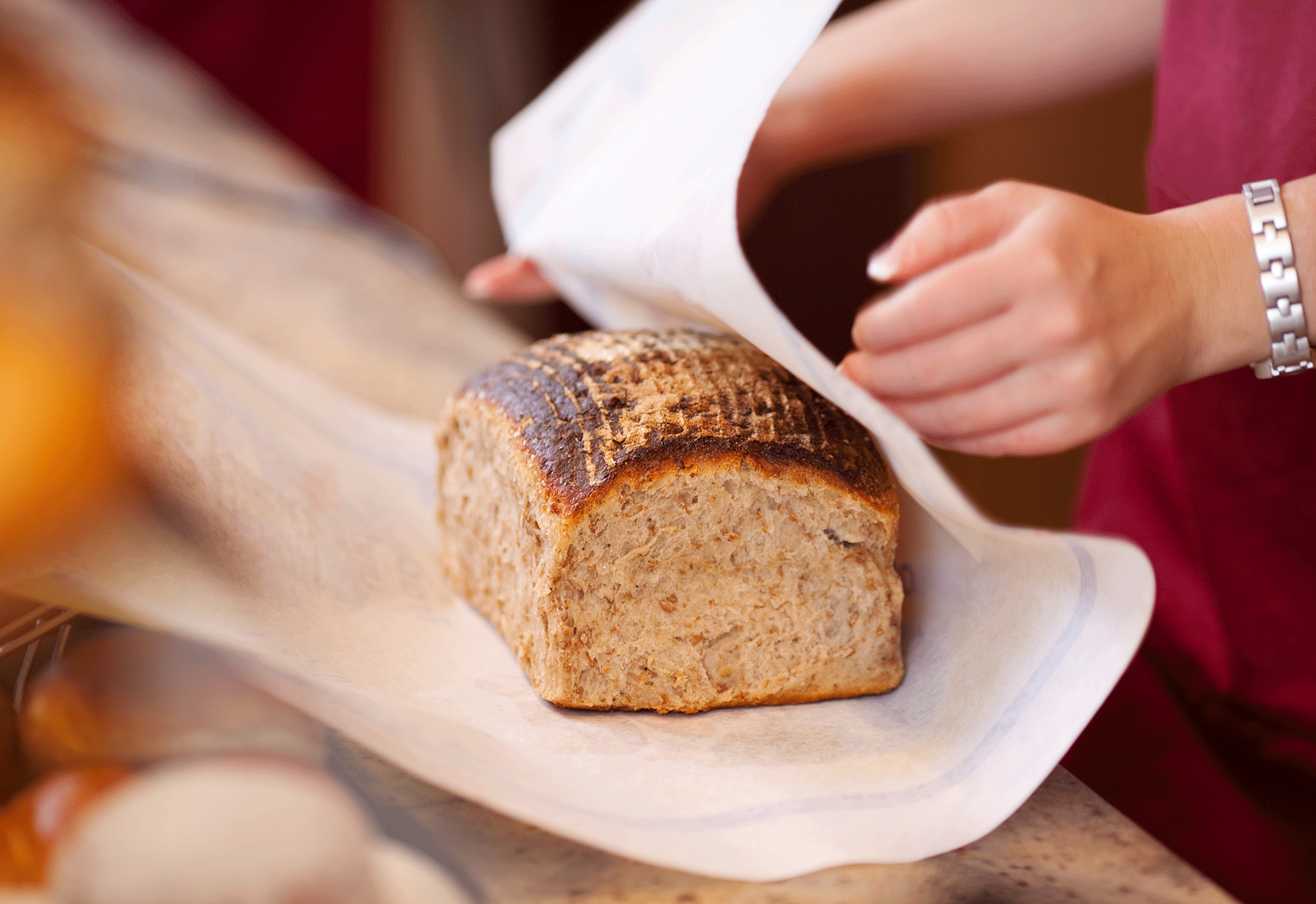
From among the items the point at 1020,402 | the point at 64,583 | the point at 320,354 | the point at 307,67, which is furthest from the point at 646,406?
the point at 307,67

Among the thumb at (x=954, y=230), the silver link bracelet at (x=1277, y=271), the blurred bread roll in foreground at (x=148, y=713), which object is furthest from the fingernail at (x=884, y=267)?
the blurred bread roll in foreground at (x=148, y=713)

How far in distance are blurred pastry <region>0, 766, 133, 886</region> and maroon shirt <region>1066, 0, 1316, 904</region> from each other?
2.23 ft

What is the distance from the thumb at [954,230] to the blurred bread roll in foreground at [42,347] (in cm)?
42

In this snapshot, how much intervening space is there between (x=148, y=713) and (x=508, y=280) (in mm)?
840

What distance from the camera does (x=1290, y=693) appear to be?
80cm

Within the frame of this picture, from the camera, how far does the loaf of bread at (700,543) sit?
0.66 meters

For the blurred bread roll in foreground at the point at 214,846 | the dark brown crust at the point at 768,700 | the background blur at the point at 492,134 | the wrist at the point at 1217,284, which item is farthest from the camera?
the background blur at the point at 492,134

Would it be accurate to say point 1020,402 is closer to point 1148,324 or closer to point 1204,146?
point 1148,324

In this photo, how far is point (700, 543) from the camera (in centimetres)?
67

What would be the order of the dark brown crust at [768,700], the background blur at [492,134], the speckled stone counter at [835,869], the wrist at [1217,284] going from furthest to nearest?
the background blur at [492,134], the dark brown crust at [768,700], the wrist at [1217,284], the speckled stone counter at [835,869]

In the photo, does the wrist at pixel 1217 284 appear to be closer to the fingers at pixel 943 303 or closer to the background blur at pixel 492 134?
the fingers at pixel 943 303

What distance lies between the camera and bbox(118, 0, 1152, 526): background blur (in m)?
2.42

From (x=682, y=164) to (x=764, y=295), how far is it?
0.62 feet

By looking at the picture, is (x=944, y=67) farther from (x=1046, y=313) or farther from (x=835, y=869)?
(x=835, y=869)
